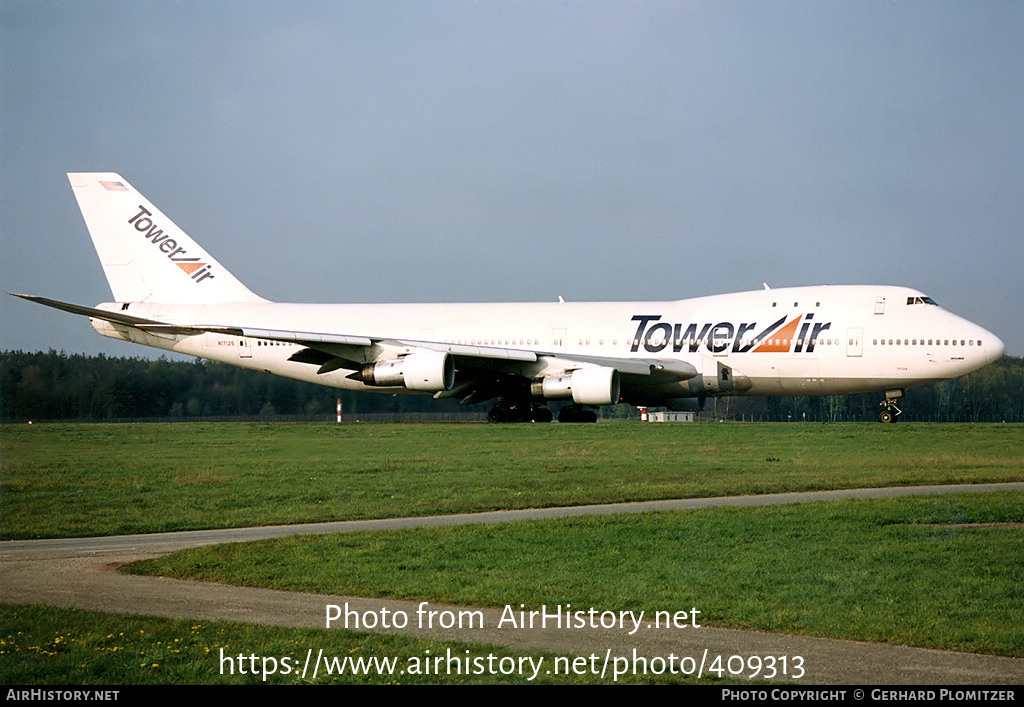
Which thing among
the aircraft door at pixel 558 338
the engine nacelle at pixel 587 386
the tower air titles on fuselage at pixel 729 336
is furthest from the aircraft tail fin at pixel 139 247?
the tower air titles on fuselage at pixel 729 336

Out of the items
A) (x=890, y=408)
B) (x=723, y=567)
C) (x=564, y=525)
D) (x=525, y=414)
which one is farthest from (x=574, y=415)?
(x=723, y=567)

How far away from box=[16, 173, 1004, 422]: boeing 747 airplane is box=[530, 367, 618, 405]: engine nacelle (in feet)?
0.14

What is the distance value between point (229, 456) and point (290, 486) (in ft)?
15.6

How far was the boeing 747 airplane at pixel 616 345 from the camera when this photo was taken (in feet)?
112

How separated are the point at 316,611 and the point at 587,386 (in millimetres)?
24283

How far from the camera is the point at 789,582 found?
10359 millimetres

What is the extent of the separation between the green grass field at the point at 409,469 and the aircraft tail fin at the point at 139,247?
12569 millimetres

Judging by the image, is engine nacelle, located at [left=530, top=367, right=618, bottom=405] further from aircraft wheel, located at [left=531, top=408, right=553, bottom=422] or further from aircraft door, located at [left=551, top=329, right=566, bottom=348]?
aircraft wheel, located at [left=531, top=408, right=553, bottom=422]

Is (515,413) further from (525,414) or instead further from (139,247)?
(139,247)

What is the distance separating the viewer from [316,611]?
370 inches

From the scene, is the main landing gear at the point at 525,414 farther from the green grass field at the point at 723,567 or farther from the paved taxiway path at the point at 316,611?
the paved taxiway path at the point at 316,611

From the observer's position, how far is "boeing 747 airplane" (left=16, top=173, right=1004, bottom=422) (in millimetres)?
34062
